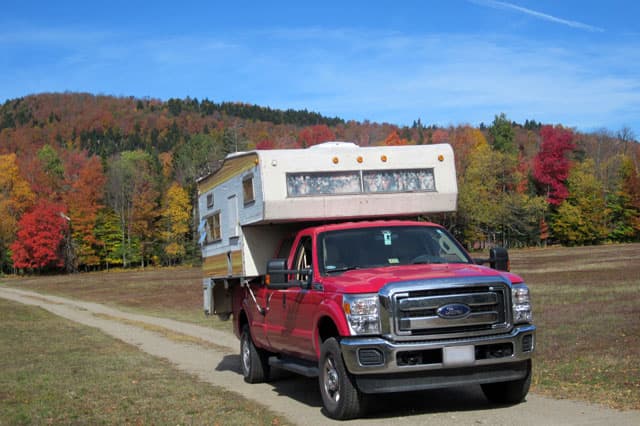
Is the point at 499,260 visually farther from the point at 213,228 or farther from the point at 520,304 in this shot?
the point at 213,228

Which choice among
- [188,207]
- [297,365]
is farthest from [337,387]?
[188,207]

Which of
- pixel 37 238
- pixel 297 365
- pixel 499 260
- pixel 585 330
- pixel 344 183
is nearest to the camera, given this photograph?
pixel 499 260

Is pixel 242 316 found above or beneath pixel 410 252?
beneath

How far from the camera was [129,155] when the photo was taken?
140 meters

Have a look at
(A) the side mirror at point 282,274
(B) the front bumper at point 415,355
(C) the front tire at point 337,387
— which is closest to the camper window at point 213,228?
(A) the side mirror at point 282,274

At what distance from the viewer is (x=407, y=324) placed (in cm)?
889

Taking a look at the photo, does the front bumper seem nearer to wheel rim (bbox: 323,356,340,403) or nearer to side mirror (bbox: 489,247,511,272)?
wheel rim (bbox: 323,356,340,403)

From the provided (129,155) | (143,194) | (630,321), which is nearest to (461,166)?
(143,194)

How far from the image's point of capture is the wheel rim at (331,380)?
9531 millimetres

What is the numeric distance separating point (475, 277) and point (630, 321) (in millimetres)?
10472

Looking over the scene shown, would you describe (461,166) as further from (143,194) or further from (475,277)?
(475,277)

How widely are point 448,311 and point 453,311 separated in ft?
0.19

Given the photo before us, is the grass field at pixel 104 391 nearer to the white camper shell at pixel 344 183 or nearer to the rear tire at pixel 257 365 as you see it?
the rear tire at pixel 257 365

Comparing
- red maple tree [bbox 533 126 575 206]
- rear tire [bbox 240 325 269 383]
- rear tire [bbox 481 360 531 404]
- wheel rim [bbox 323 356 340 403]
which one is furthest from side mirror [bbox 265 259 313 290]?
red maple tree [bbox 533 126 575 206]
